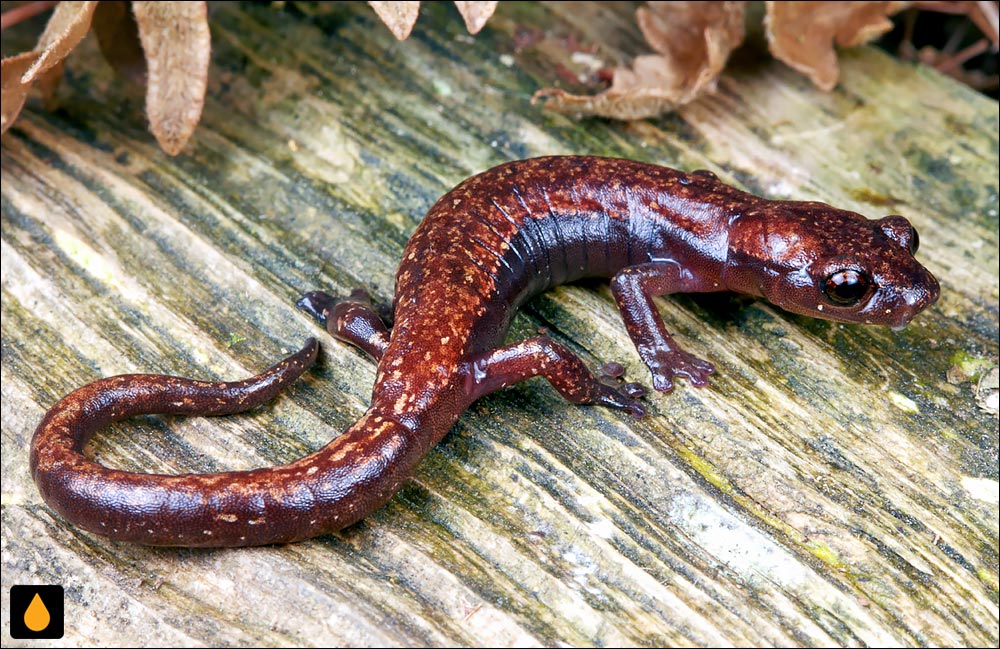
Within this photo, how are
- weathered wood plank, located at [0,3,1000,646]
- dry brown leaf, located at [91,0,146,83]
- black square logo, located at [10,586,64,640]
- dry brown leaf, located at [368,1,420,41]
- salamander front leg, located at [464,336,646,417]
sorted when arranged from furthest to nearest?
1. dry brown leaf, located at [91,0,146,83]
2. dry brown leaf, located at [368,1,420,41]
3. salamander front leg, located at [464,336,646,417]
4. weathered wood plank, located at [0,3,1000,646]
5. black square logo, located at [10,586,64,640]

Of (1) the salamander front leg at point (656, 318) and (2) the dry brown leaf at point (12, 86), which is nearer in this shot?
(1) the salamander front leg at point (656, 318)

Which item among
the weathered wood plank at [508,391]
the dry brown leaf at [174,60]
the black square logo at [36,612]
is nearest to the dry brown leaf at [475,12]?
the weathered wood plank at [508,391]

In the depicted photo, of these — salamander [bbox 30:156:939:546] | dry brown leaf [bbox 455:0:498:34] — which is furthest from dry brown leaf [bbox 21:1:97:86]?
dry brown leaf [bbox 455:0:498:34]

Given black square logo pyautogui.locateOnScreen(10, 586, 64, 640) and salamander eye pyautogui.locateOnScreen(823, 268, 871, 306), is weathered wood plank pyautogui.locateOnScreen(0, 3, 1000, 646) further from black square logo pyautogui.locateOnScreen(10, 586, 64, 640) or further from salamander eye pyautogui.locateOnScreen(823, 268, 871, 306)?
salamander eye pyautogui.locateOnScreen(823, 268, 871, 306)

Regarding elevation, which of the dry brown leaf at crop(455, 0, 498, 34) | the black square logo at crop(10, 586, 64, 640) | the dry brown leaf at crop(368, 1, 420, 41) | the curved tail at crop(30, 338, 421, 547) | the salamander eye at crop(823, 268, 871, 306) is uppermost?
the dry brown leaf at crop(455, 0, 498, 34)

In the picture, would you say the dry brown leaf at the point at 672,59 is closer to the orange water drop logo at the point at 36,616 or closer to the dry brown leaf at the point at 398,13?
the dry brown leaf at the point at 398,13

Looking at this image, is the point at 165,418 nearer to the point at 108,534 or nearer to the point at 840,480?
the point at 108,534
